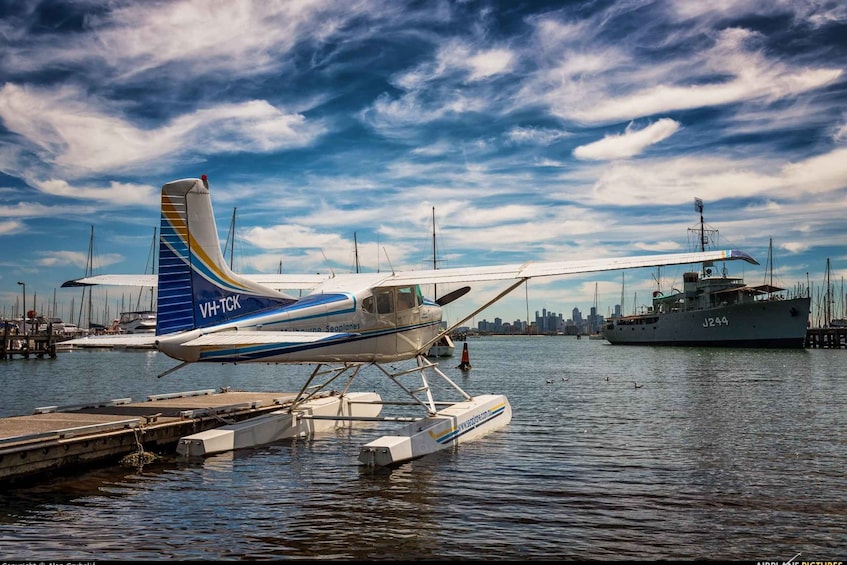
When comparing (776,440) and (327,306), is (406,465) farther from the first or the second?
(776,440)

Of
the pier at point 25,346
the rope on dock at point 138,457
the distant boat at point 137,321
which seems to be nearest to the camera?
the rope on dock at point 138,457

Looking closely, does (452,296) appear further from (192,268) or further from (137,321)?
(137,321)

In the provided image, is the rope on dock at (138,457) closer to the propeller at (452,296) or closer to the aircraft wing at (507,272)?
the aircraft wing at (507,272)

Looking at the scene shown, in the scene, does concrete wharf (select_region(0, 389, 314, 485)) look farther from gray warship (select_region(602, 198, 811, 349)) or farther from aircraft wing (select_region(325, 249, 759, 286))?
gray warship (select_region(602, 198, 811, 349))

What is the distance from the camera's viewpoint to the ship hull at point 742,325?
77.1 metres

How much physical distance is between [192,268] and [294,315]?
2040 millimetres

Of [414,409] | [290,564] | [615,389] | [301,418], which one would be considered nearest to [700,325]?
[615,389]

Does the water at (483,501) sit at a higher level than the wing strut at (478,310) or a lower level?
lower

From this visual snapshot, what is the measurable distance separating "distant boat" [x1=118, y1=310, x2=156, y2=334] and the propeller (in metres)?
73.1

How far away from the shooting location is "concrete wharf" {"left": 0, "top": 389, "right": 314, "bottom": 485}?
10.1 m

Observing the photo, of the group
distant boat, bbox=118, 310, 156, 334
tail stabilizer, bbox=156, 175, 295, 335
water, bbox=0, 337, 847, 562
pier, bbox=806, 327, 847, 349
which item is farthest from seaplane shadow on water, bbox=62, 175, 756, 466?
pier, bbox=806, 327, 847, 349

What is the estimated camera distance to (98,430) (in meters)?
11.7

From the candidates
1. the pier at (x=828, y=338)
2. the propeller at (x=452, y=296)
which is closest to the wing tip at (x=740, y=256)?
the propeller at (x=452, y=296)

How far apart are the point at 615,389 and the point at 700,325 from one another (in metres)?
59.9
